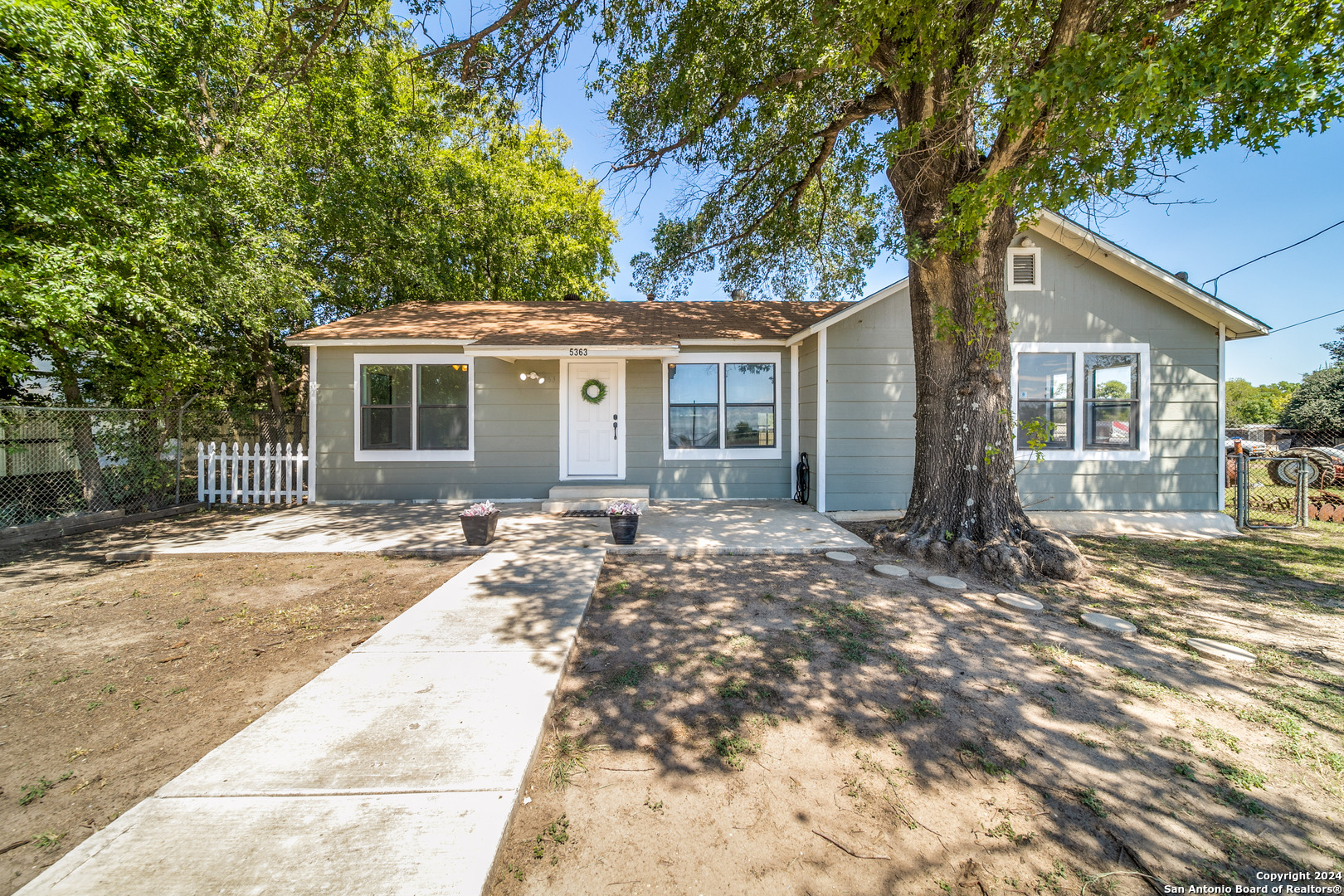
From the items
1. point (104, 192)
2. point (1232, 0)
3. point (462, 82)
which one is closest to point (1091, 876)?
point (1232, 0)

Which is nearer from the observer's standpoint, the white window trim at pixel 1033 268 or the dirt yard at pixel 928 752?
the dirt yard at pixel 928 752

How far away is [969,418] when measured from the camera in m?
5.25

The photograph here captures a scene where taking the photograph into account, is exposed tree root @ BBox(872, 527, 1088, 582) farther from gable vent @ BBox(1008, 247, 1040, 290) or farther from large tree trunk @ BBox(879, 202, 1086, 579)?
gable vent @ BBox(1008, 247, 1040, 290)

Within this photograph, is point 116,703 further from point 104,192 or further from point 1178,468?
point 1178,468

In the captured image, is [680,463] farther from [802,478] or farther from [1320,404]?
[1320,404]

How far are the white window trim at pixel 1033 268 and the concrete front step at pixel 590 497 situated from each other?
624cm

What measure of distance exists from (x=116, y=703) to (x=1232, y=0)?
756 centimetres

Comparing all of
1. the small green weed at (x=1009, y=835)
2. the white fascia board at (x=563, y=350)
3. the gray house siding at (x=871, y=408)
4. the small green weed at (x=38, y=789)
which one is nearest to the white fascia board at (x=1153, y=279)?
the gray house siding at (x=871, y=408)

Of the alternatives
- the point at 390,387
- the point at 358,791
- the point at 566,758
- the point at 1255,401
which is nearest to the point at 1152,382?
the point at 566,758

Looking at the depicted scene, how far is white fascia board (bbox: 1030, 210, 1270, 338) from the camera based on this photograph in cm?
677

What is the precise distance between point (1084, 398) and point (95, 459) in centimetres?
1395

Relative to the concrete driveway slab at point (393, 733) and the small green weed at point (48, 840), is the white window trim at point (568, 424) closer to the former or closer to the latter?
the concrete driveway slab at point (393, 733)

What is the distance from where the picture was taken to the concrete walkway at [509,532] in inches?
217

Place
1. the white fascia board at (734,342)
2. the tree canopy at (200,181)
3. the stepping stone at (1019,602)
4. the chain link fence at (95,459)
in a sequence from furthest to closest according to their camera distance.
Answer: the white fascia board at (734,342), the chain link fence at (95,459), the tree canopy at (200,181), the stepping stone at (1019,602)
